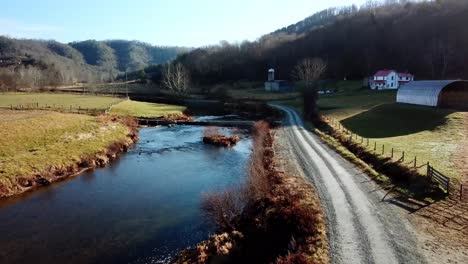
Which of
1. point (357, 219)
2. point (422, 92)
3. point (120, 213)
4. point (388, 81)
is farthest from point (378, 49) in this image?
point (120, 213)

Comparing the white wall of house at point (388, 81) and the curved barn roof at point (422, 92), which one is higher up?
the white wall of house at point (388, 81)

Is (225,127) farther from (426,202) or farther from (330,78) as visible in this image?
(330,78)

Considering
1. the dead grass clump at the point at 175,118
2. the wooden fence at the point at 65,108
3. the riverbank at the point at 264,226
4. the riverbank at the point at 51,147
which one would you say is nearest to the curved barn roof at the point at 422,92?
the riverbank at the point at 264,226

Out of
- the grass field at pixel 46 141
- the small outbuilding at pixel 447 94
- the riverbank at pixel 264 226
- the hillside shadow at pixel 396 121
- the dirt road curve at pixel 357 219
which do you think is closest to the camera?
the dirt road curve at pixel 357 219

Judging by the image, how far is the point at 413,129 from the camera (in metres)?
48.7

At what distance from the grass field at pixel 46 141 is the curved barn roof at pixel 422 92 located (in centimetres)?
4601

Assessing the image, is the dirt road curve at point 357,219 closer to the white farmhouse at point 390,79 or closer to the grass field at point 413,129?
the grass field at point 413,129

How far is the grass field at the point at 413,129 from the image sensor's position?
112 ft

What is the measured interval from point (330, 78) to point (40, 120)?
121m

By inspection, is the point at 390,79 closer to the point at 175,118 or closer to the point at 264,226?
the point at 175,118

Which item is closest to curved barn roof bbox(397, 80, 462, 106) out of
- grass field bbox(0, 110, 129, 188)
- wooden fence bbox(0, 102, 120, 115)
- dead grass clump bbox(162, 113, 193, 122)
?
dead grass clump bbox(162, 113, 193, 122)

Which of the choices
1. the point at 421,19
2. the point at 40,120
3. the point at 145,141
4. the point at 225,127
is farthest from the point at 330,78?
the point at 40,120

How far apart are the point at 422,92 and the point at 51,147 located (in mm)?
53988

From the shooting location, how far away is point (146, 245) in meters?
22.8
